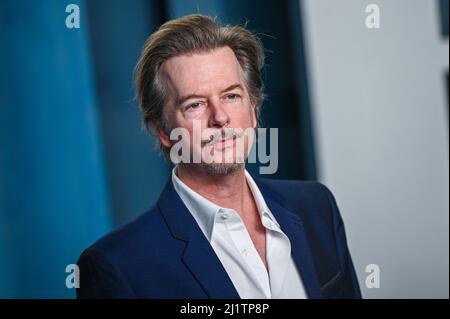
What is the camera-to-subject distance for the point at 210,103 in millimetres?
1237

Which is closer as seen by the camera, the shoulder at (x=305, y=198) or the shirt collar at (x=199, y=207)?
the shirt collar at (x=199, y=207)

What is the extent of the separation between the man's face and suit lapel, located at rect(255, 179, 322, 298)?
123 mm

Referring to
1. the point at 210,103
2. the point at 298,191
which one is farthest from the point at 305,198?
the point at 210,103

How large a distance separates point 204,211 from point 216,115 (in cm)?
19

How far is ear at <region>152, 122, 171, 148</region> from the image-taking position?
1.30 metres

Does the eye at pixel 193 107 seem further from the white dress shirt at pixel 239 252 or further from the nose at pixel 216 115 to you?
the white dress shirt at pixel 239 252

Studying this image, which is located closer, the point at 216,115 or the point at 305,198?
the point at 216,115

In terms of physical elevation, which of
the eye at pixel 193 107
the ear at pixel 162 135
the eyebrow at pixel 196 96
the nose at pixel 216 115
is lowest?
the ear at pixel 162 135

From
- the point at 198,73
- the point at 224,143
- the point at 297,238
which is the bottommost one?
the point at 297,238

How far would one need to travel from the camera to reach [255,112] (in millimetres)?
1378

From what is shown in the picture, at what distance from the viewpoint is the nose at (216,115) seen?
1.23m

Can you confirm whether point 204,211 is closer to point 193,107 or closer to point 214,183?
point 214,183

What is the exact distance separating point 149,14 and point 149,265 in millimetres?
549

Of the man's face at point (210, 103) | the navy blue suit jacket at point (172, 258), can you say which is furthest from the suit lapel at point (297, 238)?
the man's face at point (210, 103)
